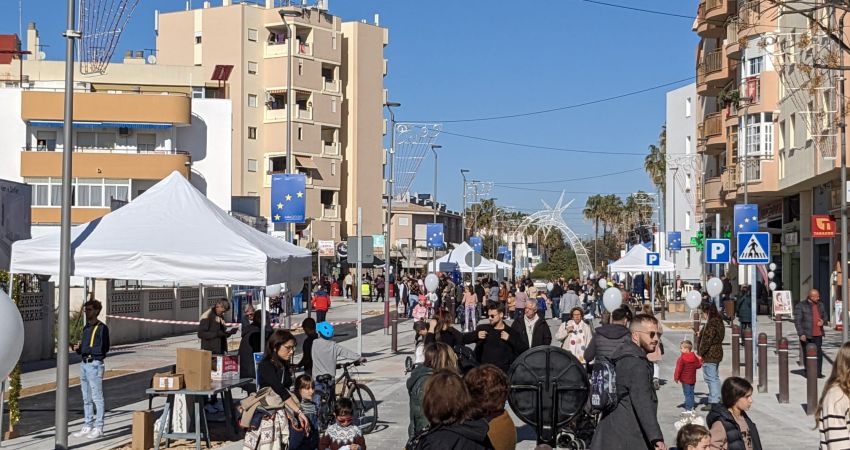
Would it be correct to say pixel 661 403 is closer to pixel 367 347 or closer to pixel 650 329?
pixel 650 329

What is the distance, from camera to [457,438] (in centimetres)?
573

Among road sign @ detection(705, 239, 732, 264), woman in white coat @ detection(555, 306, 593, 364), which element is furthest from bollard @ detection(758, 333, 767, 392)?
road sign @ detection(705, 239, 732, 264)

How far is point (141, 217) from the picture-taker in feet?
53.2

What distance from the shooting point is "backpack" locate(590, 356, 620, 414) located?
816 cm

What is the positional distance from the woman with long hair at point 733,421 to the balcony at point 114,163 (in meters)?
54.9

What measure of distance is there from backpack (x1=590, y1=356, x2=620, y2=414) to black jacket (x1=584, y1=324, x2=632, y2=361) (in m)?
3.91

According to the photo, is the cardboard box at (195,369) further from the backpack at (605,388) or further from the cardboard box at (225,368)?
the backpack at (605,388)

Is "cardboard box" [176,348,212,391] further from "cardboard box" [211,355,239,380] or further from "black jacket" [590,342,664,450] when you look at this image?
"black jacket" [590,342,664,450]

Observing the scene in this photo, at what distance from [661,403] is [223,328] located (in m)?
7.12

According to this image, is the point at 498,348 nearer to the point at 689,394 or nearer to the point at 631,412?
the point at 689,394

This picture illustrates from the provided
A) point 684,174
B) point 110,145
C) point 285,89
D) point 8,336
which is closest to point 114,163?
point 110,145

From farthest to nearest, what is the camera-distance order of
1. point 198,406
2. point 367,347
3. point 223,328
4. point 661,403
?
point 367,347, point 661,403, point 223,328, point 198,406

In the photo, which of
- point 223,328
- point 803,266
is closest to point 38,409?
point 223,328

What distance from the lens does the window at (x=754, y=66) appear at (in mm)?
49719
